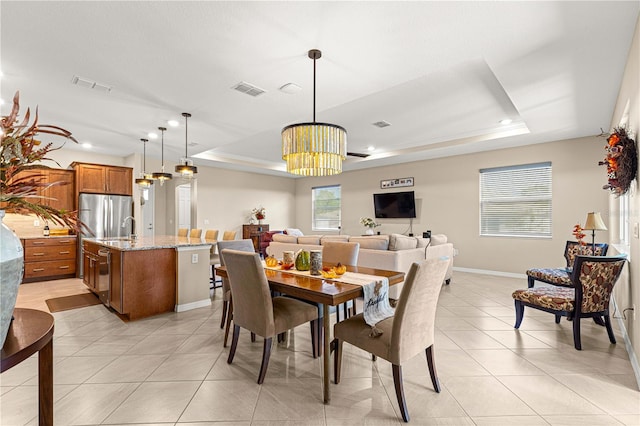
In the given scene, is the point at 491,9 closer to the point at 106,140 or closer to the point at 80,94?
the point at 80,94

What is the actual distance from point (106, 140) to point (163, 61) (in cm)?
358

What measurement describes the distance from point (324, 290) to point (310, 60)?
2.10m

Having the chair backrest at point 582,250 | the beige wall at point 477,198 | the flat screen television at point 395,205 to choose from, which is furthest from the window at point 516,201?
the chair backrest at point 582,250

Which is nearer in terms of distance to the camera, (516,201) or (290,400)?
(290,400)

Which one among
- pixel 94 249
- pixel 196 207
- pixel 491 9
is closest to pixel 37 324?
pixel 491 9

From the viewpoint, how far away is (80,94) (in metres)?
3.67

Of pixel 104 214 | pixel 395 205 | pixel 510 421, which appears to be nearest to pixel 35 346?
pixel 510 421

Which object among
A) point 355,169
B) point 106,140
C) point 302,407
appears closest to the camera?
point 302,407

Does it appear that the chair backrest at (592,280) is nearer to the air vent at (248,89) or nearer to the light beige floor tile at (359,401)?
the light beige floor tile at (359,401)

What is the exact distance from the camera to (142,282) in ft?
12.0

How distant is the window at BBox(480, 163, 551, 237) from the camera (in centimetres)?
591

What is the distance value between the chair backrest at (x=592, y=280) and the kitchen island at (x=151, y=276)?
4143 millimetres

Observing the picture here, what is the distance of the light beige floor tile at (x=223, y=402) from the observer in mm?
1909

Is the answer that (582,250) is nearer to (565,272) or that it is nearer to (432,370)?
(565,272)
